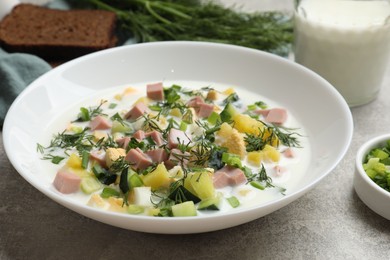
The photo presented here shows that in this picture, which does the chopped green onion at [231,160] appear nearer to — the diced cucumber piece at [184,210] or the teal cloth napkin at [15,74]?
the diced cucumber piece at [184,210]

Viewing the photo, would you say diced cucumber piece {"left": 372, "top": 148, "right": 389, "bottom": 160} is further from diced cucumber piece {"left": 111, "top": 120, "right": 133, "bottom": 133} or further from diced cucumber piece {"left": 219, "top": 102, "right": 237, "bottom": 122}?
diced cucumber piece {"left": 111, "top": 120, "right": 133, "bottom": 133}

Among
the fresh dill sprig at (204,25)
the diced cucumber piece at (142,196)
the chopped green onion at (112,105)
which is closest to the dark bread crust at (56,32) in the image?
the fresh dill sprig at (204,25)

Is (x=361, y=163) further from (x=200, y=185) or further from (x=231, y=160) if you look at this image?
(x=200, y=185)

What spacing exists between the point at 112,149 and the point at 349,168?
1.23 m

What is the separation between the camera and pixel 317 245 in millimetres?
2398

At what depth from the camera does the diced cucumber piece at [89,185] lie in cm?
241

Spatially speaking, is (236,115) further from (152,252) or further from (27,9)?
(27,9)

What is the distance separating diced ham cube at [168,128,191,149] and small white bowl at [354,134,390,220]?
2.59 ft

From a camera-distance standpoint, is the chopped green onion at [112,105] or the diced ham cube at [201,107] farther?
the chopped green onion at [112,105]

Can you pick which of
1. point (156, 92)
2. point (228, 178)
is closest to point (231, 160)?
point (228, 178)

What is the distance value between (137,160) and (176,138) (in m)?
0.24

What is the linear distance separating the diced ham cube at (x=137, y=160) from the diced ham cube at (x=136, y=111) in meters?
0.47

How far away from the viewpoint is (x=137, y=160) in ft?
8.14

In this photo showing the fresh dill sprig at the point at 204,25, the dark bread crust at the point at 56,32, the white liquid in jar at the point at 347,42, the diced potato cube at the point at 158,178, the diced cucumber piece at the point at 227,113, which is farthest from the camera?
the dark bread crust at the point at 56,32
